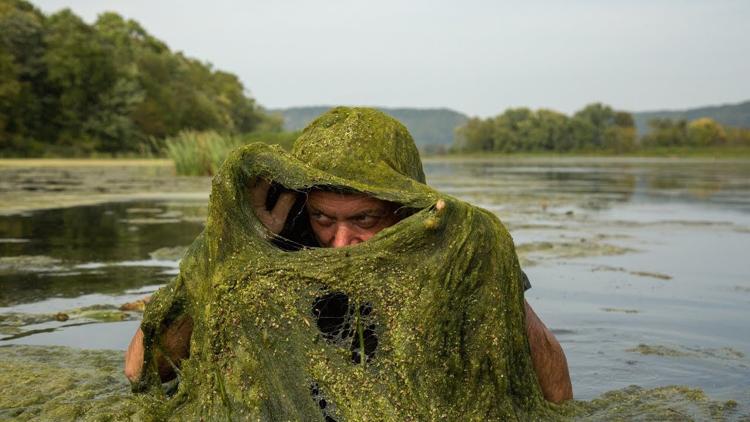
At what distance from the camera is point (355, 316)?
2459 mm

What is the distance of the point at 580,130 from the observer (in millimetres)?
124062

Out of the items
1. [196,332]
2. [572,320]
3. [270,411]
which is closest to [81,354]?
[196,332]

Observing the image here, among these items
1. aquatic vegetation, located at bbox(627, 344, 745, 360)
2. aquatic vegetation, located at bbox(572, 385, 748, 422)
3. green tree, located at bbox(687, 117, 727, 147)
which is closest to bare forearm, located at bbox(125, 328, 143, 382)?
aquatic vegetation, located at bbox(572, 385, 748, 422)

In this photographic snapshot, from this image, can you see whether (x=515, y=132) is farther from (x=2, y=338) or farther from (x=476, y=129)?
(x=2, y=338)

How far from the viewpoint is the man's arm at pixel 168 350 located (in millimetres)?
2959

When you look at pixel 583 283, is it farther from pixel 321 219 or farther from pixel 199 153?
pixel 199 153

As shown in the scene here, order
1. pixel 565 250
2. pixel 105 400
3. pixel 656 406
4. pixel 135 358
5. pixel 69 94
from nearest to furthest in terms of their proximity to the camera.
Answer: pixel 135 358, pixel 105 400, pixel 656 406, pixel 565 250, pixel 69 94

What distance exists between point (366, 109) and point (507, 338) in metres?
1.02

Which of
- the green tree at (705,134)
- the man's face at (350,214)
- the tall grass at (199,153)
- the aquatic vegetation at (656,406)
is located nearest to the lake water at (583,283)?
the aquatic vegetation at (656,406)

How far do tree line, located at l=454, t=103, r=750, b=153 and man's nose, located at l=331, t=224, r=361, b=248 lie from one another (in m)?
113

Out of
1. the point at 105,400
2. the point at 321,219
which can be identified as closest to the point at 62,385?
the point at 105,400

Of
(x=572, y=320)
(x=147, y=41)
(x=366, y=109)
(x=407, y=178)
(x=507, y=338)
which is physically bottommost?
(x=572, y=320)

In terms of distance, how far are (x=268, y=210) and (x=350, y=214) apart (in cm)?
30

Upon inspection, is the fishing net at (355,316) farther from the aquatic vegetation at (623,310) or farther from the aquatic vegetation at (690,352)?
the aquatic vegetation at (623,310)
